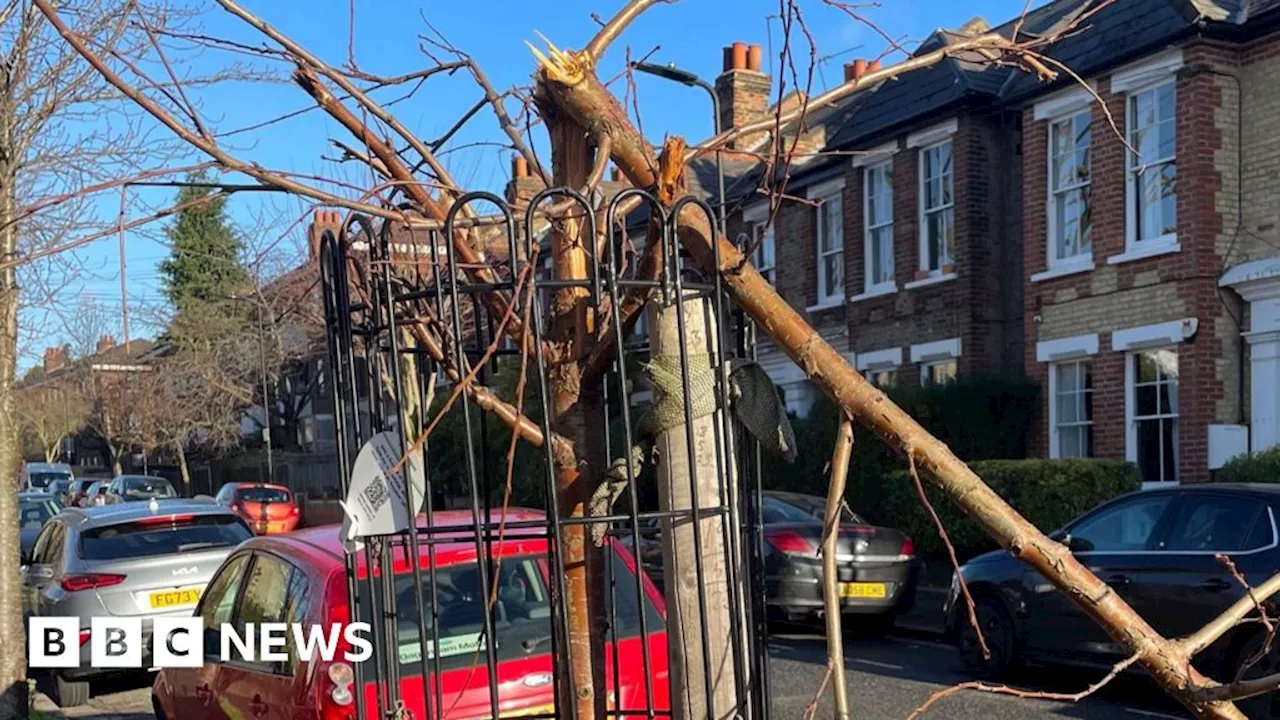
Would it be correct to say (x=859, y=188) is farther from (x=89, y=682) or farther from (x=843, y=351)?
(x=89, y=682)

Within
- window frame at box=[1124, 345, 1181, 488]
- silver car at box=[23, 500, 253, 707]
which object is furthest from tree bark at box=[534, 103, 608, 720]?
window frame at box=[1124, 345, 1181, 488]

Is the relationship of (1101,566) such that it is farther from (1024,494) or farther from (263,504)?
(263,504)

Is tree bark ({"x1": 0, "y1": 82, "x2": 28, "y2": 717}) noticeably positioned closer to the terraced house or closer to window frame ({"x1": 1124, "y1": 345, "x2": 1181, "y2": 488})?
the terraced house

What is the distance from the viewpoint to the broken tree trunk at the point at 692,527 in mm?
2654

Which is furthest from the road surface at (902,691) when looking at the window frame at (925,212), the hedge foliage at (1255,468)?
the window frame at (925,212)

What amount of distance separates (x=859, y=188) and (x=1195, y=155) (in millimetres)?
6690

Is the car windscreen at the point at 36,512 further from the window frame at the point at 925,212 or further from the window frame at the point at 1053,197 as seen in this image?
the window frame at the point at 1053,197

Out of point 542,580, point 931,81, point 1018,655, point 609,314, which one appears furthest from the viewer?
point 931,81

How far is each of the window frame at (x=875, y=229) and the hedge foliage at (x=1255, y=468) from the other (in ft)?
23.5

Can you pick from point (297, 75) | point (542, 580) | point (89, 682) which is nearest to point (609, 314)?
point (297, 75)

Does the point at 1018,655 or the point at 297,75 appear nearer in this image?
the point at 297,75

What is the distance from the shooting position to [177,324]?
37000mm

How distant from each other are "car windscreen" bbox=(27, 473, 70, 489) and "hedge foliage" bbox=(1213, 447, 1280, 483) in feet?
121

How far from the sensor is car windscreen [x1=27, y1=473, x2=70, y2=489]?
40.6 m
